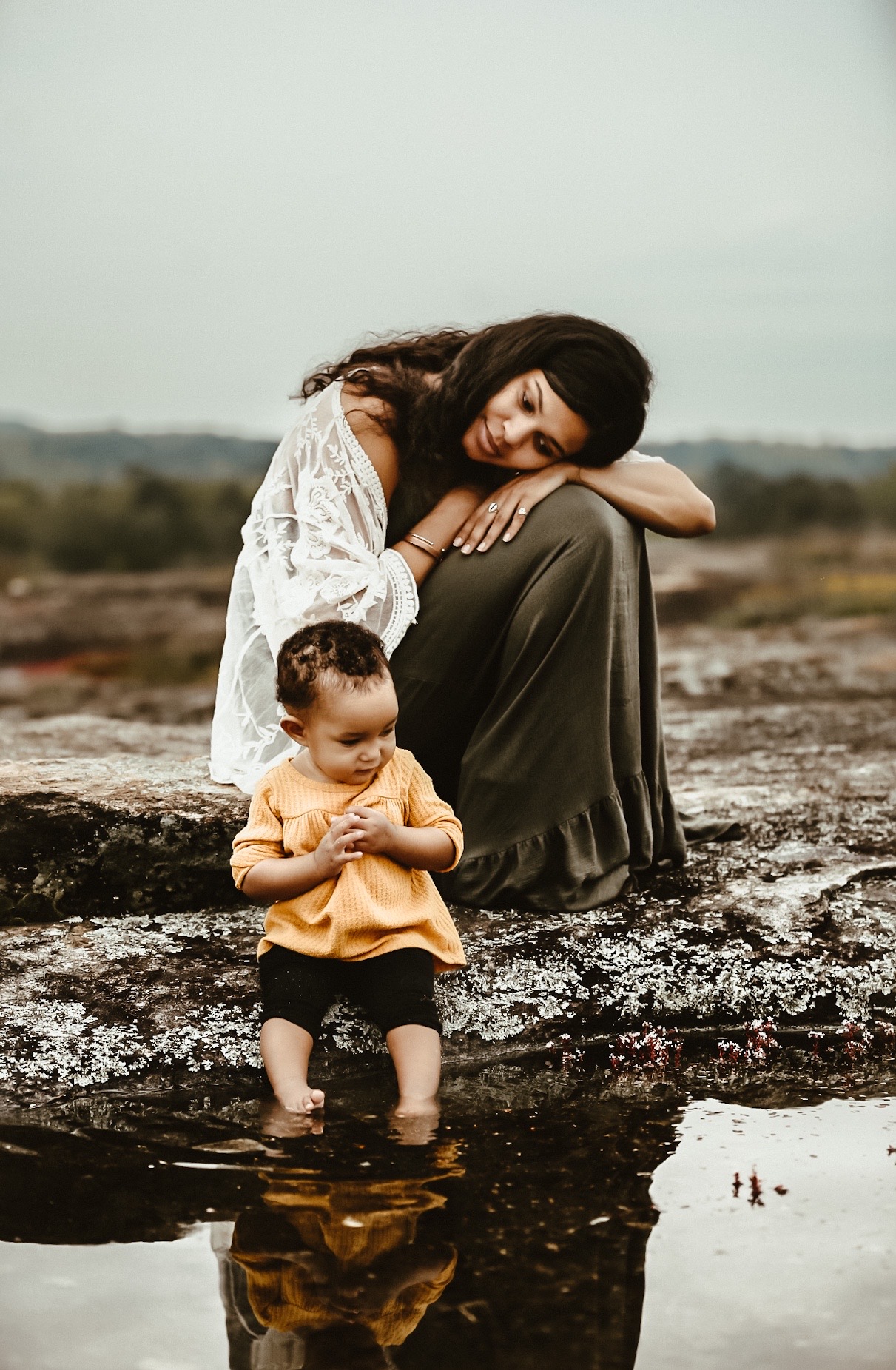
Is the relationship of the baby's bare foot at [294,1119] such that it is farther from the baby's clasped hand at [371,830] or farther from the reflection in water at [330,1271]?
the baby's clasped hand at [371,830]

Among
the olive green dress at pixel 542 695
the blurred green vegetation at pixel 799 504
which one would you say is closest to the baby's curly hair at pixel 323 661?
the olive green dress at pixel 542 695

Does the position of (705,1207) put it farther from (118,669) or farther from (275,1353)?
(118,669)

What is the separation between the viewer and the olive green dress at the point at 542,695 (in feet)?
9.30

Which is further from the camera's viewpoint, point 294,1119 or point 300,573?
point 300,573

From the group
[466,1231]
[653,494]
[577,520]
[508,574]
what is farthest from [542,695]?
[466,1231]

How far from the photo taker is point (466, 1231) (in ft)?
5.93

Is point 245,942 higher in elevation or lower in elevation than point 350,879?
lower

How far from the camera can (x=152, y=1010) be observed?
2.45m

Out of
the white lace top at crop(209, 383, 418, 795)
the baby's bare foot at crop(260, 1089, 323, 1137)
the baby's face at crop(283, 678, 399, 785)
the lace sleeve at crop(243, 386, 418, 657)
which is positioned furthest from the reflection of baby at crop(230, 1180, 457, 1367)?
the lace sleeve at crop(243, 386, 418, 657)

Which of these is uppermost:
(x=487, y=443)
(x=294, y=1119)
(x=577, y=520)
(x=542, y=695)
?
(x=487, y=443)

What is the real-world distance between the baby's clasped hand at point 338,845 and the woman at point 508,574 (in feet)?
1.95

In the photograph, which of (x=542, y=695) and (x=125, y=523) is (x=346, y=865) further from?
(x=125, y=523)

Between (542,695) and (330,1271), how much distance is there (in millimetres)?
1424

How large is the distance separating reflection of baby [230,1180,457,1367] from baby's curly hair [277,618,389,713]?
0.83 meters
